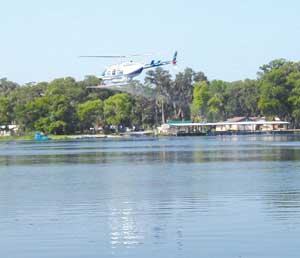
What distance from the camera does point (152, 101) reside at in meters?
182

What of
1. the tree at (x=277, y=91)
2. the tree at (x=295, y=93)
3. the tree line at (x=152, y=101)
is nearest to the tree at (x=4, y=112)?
the tree line at (x=152, y=101)

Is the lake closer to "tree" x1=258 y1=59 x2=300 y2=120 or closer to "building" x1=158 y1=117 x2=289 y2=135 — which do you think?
"tree" x1=258 y1=59 x2=300 y2=120

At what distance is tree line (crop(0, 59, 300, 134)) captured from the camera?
160m

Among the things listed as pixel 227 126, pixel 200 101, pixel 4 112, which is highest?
pixel 200 101

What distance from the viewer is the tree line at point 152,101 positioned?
160375 mm

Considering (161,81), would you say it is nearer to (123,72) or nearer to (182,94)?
(182,94)

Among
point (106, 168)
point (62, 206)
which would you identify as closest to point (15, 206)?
point (62, 206)

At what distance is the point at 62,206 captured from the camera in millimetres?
28375

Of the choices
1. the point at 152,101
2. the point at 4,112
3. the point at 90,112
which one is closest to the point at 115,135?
the point at 90,112

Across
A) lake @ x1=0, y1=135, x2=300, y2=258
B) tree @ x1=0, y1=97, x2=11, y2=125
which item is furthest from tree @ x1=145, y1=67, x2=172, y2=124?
lake @ x1=0, y1=135, x2=300, y2=258

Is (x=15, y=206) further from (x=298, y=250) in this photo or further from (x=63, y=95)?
(x=63, y=95)

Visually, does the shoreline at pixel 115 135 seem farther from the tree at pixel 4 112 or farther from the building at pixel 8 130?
the tree at pixel 4 112

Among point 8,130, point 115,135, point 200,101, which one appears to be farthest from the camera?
point 8,130

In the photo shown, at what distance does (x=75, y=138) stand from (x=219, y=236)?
13802 centimetres
